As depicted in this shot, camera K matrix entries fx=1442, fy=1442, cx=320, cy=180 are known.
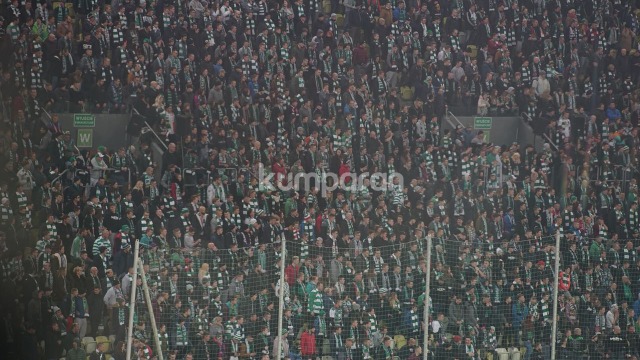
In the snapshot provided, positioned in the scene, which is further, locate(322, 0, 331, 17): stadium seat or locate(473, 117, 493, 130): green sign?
locate(322, 0, 331, 17): stadium seat

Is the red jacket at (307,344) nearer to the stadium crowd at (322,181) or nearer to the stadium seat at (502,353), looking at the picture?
the stadium crowd at (322,181)

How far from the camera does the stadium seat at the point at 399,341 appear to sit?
21.4 m

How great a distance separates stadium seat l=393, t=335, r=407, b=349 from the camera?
70.2 ft

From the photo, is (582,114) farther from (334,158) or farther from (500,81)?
(334,158)

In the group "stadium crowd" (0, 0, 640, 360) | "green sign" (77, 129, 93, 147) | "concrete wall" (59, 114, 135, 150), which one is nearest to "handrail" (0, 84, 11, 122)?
"stadium crowd" (0, 0, 640, 360)

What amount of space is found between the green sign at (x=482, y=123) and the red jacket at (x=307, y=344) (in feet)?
38.7

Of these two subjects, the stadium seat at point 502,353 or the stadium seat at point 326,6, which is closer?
the stadium seat at point 502,353

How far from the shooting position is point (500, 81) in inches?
1291

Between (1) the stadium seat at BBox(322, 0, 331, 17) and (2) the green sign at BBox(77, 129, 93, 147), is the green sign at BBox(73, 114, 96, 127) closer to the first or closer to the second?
(2) the green sign at BBox(77, 129, 93, 147)

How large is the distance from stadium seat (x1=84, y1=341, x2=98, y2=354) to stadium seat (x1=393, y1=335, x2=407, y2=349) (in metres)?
4.40

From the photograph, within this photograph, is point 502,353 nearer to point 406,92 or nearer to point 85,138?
point 85,138

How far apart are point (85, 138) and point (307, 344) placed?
28.5 ft

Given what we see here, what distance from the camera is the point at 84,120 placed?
27656 mm

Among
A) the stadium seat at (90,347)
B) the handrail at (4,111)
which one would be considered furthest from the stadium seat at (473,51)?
the stadium seat at (90,347)
